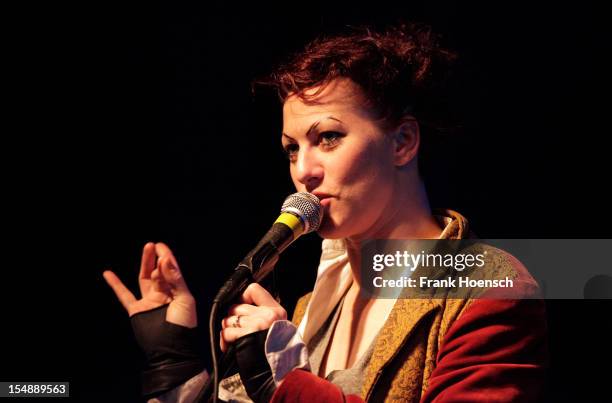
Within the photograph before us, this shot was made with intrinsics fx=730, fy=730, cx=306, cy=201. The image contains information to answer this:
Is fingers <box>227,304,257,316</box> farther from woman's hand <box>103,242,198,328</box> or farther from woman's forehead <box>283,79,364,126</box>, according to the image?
woman's forehead <box>283,79,364,126</box>

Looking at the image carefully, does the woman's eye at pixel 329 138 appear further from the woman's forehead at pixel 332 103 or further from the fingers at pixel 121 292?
the fingers at pixel 121 292

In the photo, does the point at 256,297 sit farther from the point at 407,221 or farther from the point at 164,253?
the point at 407,221

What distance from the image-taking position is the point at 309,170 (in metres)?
1.68

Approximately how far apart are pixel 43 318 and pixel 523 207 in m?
1.51

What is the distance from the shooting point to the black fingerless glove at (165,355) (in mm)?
1700

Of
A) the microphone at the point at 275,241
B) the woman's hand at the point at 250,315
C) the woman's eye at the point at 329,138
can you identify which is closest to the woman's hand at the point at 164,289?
the woman's hand at the point at 250,315

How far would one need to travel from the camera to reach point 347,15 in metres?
2.28

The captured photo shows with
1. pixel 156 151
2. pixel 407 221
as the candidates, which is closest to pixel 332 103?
pixel 407 221

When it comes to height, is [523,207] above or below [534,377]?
above

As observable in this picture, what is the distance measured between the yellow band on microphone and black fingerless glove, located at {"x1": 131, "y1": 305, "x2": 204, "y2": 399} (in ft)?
1.32

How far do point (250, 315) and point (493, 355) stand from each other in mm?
499

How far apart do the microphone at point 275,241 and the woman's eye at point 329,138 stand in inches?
5.4

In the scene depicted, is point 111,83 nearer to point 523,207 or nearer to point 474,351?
point 523,207

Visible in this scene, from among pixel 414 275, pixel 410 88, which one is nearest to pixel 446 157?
pixel 410 88
